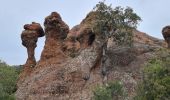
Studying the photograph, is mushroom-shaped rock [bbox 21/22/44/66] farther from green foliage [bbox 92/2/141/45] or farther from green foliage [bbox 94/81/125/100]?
green foliage [bbox 94/81/125/100]

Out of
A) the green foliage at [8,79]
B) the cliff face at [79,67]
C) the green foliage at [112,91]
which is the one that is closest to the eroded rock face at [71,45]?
the green foliage at [8,79]

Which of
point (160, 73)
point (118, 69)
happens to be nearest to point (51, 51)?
point (118, 69)

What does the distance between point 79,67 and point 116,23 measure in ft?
19.1

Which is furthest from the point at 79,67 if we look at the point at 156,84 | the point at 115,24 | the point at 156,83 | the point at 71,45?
the point at 71,45

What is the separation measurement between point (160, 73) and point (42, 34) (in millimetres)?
23556

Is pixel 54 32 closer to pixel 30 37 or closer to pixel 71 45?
pixel 30 37

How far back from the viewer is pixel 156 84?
38.2 m

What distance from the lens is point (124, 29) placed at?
179 feet

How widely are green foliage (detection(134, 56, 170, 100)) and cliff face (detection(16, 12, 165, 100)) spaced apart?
10.3 metres

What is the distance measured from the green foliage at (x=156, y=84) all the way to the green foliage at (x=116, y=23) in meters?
14.4

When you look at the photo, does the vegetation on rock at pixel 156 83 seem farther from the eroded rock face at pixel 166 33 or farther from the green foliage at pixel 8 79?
the green foliage at pixel 8 79

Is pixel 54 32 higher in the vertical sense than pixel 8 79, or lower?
higher

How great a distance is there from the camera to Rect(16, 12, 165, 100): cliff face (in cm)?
5153

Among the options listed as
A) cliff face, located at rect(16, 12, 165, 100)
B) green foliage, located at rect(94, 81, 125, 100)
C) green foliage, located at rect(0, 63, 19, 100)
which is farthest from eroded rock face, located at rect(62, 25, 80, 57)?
green foliage, located at rect(94, 81, 125, 100)
